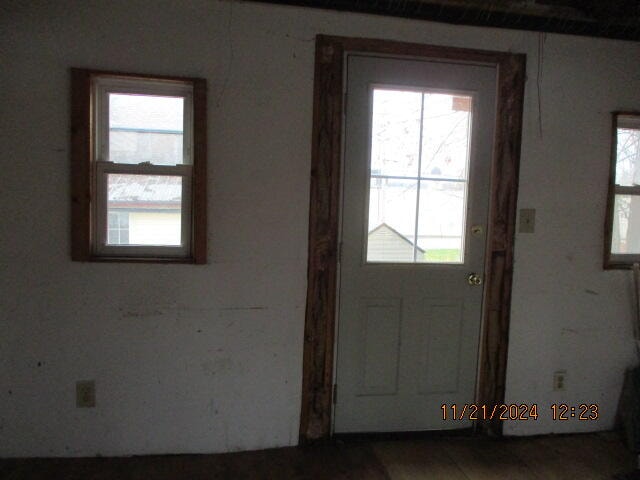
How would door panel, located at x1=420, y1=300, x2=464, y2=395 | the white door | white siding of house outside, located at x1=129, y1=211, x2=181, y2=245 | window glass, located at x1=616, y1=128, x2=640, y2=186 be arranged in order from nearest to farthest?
1. white siding of house outside, located at x1=129, y1=211, x2=181, y2=245
2. the white door
3. door panel, located at x1=420, y1=300, x2=464, y2=395
4. window glass, located at x1=616, y1=128, x2=640, y2=186

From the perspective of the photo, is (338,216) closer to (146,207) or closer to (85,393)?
(146,207)

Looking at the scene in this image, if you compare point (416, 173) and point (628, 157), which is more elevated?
point (628, 157)

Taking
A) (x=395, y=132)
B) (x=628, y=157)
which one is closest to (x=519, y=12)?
(x=395, y=132)

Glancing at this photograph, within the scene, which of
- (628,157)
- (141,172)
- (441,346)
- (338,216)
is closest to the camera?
(141,172)

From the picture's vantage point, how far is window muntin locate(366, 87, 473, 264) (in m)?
2.08

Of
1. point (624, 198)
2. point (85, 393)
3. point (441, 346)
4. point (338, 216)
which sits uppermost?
point (624, 198)

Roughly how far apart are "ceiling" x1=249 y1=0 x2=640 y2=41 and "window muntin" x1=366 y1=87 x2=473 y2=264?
0.38 meters

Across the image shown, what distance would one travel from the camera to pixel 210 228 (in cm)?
195

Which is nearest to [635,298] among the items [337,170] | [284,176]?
[337,170]

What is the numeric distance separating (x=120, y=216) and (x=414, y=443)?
1.94 meters

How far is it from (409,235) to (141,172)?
4.54 ft

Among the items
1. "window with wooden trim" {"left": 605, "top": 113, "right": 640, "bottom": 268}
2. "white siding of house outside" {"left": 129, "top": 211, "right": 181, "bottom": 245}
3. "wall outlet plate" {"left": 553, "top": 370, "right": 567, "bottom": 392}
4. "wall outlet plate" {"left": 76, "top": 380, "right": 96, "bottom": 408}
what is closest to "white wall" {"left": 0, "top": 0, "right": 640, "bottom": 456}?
"wall outlet plate" {"left": 76, "top": 380, "right": 96, "bottom": 408}

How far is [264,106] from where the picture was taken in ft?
6.43

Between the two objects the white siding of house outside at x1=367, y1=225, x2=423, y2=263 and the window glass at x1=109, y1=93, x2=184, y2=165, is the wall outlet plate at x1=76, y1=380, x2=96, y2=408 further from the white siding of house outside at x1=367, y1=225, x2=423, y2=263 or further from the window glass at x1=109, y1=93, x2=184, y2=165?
the white siding of house outside at x1=367, y1=225, x2=423, y2=263
